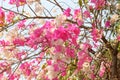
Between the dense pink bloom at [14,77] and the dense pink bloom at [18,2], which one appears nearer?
the dense pink bloom at [14,77]

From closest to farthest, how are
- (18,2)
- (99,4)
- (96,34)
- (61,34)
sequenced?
(61,34) → (96,34) → (18,2) → (99,4)

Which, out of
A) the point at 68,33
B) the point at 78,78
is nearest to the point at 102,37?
the point at 78,78

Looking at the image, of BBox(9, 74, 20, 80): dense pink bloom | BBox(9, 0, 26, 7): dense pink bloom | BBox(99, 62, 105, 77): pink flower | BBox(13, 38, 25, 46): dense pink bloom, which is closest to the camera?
BBox(13, 38, 25, 46): dense pink bloom

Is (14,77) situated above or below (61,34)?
below

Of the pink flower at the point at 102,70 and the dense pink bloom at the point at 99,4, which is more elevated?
the dense pink bloom at the point at 99,4

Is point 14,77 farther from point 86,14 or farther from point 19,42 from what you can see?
point 86,14

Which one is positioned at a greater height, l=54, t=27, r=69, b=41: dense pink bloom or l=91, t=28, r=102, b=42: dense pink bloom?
l=54, t=27, r=69, b=41: dense pink bloom

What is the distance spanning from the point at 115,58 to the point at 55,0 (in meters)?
1.01

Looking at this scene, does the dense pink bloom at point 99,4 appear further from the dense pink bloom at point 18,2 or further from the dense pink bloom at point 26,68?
the dense pink bloom at point 26,68

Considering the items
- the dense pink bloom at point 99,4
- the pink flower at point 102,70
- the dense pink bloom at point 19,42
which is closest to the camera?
the dense pink bloom at point 19,42

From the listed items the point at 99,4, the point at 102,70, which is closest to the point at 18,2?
the point at 99,4

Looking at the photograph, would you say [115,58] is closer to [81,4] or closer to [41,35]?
[81,4]

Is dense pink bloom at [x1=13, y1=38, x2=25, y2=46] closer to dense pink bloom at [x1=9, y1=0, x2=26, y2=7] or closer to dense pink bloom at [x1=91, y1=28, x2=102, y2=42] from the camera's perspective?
dense pink bloom at [x1=9, y1=0, x2=26, y2=7]

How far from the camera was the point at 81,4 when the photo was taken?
12.8ft
